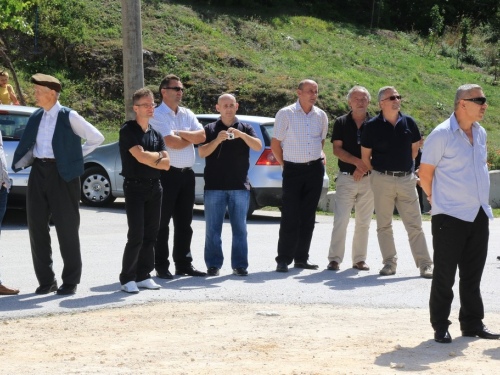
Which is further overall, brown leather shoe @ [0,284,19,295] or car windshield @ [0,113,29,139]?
car windshield @ [0,113,29,139]

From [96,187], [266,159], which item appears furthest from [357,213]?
[96,187]

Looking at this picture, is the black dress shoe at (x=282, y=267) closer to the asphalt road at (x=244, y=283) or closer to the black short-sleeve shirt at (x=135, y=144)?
the asphalt road at (x=244, y=283)

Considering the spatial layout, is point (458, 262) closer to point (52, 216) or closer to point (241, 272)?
point (241, 272)

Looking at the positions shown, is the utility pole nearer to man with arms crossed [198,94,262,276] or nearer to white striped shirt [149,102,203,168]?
white striped shirt [149,102,203,168]

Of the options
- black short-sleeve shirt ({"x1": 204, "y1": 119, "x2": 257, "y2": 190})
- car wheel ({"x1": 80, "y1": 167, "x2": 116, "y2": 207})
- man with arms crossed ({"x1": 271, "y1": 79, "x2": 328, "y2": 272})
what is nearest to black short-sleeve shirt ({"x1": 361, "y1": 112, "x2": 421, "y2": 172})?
man with arms crossed ({"x1": 271, "y1": 79, "x2": 328, "y2": 272})

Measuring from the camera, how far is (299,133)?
9.77 m

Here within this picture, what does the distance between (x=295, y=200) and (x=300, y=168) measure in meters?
0.36

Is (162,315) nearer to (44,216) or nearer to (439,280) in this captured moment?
(44,216)

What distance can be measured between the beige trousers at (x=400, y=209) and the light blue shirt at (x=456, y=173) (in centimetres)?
291

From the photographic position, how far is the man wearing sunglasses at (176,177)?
9.03 meters

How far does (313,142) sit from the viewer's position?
9.80 meters

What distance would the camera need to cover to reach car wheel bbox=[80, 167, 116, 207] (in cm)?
1539

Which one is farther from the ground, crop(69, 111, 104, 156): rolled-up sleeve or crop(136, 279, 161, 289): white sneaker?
crop(69, 111, 104, 156): rolled-up sleeve

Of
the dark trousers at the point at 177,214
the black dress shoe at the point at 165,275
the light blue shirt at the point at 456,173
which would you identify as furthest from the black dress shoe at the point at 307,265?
the light blue shirt at the point at 456,173
